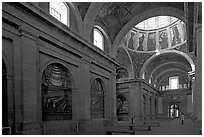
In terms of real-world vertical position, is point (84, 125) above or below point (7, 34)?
below

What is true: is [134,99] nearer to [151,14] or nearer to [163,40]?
[163,40]

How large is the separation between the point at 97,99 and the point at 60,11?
6256 mm

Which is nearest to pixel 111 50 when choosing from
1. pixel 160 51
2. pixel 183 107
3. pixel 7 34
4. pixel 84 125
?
pixel 84 125

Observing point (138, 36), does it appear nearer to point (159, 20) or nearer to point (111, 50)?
point (159, 20)

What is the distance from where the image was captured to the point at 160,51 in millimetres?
28109

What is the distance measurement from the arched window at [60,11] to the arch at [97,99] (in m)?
4.34

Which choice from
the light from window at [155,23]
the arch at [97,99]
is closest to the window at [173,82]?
the light from window at [155,23]

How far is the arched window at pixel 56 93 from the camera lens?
10.3 meters

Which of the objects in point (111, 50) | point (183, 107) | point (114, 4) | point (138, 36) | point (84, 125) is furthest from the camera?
point (183, 107)

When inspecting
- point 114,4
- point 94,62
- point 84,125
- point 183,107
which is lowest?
point 183,107

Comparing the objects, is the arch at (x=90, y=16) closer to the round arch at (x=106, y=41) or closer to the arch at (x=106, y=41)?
the round arch at (x=106, y=41)

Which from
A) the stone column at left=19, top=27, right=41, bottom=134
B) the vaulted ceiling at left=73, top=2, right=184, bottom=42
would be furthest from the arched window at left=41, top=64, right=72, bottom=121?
the vaulted ceiling at left=73, top=2, right=184, bottom=42

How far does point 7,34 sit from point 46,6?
120 inches

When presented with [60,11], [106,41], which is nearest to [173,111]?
[106,41]
